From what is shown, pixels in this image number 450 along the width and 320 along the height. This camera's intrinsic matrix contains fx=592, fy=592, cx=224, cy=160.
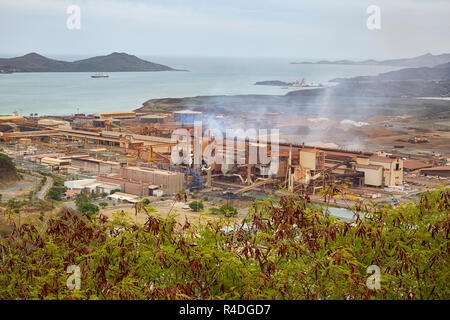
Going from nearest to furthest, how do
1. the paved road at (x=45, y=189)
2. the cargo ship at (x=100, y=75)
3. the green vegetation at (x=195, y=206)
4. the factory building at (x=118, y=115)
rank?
the green vegetation at (x=195, y=206)
the paved road at (x=45, y=189)
the factory building at (x=118, y=115)
the cargo ship at (x=100, y=75)

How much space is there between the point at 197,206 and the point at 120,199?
1.33 metres

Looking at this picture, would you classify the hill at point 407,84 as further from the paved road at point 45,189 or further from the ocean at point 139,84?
the paved road at point 45,189

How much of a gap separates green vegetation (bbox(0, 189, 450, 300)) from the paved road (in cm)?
569

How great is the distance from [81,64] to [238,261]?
24.0m

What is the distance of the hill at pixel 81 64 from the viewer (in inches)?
823

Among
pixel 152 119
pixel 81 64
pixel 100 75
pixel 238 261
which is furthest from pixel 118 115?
pixel 238 261

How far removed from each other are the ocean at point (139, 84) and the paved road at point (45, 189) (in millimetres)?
8998

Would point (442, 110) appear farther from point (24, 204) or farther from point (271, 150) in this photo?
point (24, 204)

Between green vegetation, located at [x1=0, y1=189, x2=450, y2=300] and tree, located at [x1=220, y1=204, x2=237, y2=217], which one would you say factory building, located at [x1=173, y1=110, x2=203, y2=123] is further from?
green vegetation, located at [x1=0, y1=189, x2=450, y2=300]

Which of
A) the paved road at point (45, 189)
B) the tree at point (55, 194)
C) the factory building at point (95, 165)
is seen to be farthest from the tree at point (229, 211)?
the factory building at point (95, 165)

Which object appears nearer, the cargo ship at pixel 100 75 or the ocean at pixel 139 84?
the ocean at pixel 139 84

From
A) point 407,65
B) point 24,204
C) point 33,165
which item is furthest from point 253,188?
point 407,65

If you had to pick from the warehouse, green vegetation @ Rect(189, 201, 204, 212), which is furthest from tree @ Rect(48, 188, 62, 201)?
green vegetation @ Rect(189, 201, 204, 212)

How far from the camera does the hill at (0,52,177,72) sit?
20906 millimetres
